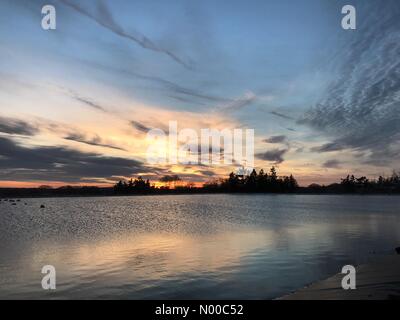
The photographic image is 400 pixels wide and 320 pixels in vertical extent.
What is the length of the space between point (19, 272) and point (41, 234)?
2370 centimetres

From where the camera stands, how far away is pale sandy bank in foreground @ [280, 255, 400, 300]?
603 inches

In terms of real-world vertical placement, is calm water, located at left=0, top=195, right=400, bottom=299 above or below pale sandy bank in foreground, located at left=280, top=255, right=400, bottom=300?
below

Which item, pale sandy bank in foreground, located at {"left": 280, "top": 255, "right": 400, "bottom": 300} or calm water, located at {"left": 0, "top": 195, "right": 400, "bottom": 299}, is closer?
pale sandy bank in foreground, located at {"left": 280, "top": 255, "right": 400, "bottom": 300}

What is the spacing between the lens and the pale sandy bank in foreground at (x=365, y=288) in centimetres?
1532

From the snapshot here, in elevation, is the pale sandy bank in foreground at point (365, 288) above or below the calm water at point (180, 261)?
above

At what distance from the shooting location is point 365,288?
1669 centimetres

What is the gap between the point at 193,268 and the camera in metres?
25.4

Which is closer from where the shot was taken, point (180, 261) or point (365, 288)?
point (365, 288)

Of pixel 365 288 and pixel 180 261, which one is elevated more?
pixel 365 288

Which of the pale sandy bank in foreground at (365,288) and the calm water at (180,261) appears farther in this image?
the calm water at (180,261)
